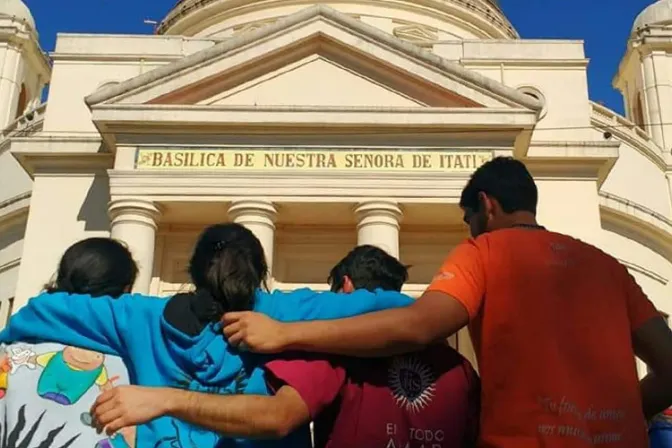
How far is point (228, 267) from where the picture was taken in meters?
3.48

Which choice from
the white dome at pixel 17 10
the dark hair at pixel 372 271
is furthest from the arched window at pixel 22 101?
the dark hair at pixel 372 271

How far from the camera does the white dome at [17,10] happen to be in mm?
31955

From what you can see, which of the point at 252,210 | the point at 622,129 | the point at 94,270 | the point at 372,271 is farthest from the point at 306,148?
the point at 94,270

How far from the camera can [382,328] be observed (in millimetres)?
3084

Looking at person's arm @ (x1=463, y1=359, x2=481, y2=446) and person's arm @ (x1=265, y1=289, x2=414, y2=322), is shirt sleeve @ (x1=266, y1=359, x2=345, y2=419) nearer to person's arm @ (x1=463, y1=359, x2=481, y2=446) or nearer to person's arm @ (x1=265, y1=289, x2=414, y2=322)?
person's arm @ (x1=265, y1=289, x2=414, y2=322)

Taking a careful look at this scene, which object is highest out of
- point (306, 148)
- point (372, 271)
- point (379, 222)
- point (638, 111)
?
point (638, 111)

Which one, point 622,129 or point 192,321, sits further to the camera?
point 622,129

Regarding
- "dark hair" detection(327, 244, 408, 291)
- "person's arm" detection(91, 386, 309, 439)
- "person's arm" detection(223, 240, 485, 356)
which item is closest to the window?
"dark hair" detection(327, 244, 408, 291)

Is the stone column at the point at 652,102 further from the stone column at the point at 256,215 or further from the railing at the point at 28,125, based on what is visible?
the railing at the point at 28,125

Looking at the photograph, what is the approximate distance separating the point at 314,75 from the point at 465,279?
14.8 meters

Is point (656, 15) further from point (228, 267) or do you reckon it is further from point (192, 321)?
point (192, 321)

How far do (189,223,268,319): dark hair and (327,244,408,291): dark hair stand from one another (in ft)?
1.93

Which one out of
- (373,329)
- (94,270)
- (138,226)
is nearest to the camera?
(373,329)

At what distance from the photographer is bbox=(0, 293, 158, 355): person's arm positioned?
136 inches
